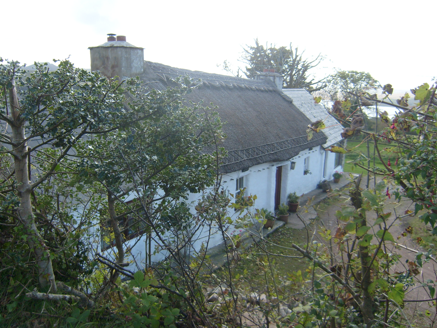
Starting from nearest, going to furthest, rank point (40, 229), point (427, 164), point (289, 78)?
point (427, 164) < point (40, 229) < point (289, 78)

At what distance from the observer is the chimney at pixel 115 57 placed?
25.5 ft

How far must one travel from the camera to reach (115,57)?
25.7 feet

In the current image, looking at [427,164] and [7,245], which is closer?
[427,164]

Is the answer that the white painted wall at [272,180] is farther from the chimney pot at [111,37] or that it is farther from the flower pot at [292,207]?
the chimney pot at [111,37]

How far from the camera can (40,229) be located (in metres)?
3.22

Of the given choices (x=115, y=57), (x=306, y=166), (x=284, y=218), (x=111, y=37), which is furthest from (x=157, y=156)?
(x=306, y=166)

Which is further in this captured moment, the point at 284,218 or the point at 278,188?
the point at 278,188

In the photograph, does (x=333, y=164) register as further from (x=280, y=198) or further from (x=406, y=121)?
(x=406, y=121)

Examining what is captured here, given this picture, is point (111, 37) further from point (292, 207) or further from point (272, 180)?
point (292, 207)

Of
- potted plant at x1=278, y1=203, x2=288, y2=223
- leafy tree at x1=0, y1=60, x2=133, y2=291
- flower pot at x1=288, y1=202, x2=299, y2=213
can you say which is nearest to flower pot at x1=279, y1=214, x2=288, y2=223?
potted plant at x1=278, y1=203, x2=288, y2=223

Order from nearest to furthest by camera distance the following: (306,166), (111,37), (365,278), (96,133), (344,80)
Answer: (365,278)
(96,133)
(111,37)
(306,166)
(344,80)

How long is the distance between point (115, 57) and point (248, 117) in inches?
173

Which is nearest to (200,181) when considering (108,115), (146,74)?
(108,115)

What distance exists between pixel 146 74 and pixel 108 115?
6.14m
